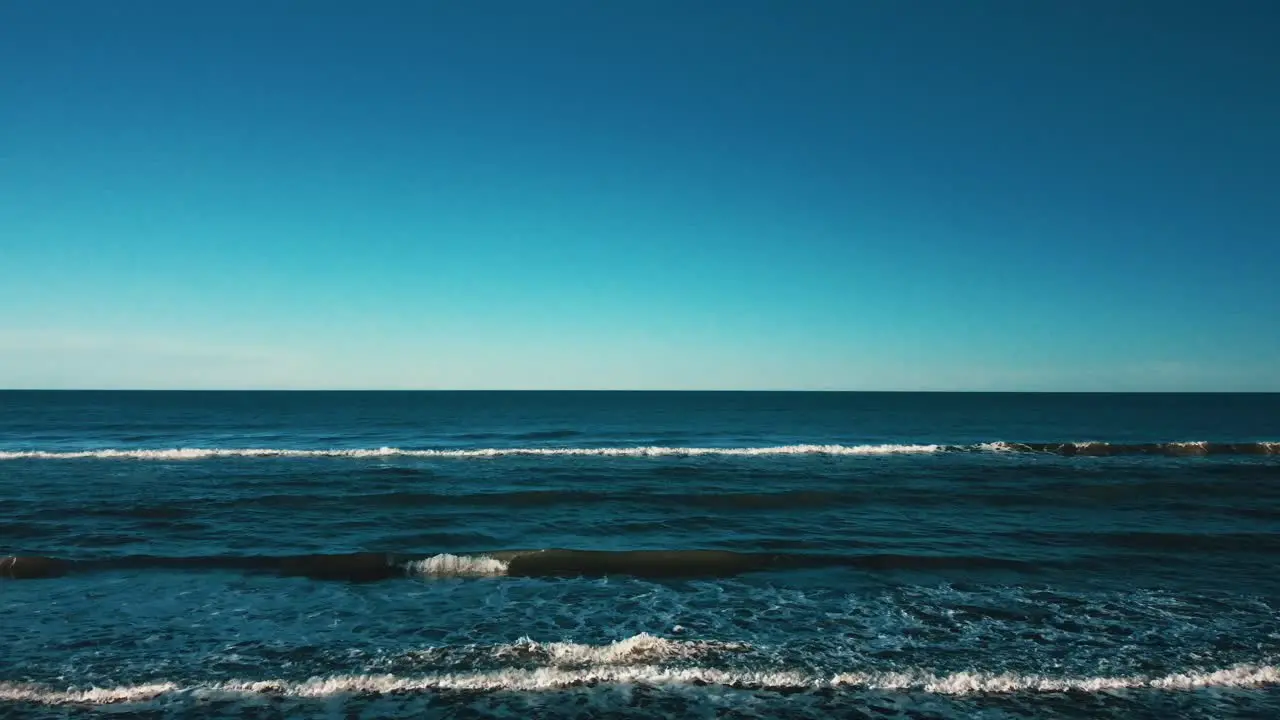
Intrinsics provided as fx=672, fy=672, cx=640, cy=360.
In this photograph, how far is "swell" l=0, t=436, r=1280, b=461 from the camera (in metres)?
36.8

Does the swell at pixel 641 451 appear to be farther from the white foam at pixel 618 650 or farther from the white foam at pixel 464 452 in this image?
the white foam at pixel 618 650

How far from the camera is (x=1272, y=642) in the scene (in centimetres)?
1050

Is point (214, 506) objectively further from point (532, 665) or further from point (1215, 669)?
point (1215, 669)

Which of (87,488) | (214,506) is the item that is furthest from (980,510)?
(87,488)

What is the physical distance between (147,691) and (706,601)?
867cm

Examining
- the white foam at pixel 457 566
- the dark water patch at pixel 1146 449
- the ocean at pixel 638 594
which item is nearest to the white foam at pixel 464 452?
the dark water patch at pixel 1146 449

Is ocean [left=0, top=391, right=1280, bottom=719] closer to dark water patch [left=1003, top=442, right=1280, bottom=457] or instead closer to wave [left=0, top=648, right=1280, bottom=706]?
wave [left=0, top=648, right=1280, bottom=706]

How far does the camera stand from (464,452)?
38.9 m

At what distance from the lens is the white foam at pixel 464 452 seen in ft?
119

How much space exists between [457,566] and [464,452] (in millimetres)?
24623

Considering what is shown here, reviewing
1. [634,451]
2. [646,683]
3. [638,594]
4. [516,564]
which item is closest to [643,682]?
[646,683]

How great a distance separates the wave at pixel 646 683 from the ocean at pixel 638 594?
0.04 metres

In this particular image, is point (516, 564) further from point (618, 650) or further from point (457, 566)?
point (618, 650)

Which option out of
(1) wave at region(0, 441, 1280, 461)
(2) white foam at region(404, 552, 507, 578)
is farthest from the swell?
(2) white foam at region(404, 552, 507, 578)
